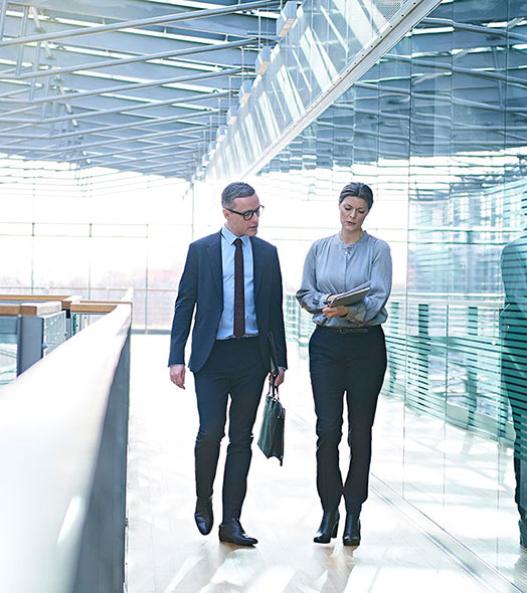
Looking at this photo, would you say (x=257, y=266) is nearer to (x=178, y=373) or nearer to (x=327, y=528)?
(x=178, y=373)

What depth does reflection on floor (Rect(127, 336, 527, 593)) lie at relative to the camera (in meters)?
4.20

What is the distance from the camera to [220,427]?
4852mm

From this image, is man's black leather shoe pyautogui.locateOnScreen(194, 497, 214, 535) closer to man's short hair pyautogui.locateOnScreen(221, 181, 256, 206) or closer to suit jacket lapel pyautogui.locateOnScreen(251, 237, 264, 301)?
suit jacket lapel pyautogui.locateOnScreen(251, 237, 264, 301)

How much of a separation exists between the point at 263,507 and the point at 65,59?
1021 centimetres

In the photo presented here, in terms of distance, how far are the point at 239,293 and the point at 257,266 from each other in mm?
163

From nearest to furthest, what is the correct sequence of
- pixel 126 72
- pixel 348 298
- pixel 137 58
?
pixel 348 298
pixel 137 58
pixel 126 72

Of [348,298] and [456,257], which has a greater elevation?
[456,257]

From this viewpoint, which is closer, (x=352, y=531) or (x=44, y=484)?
(x=44, y=484)

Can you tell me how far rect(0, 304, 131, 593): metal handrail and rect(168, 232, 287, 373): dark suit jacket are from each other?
3.98m

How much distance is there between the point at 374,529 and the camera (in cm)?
531

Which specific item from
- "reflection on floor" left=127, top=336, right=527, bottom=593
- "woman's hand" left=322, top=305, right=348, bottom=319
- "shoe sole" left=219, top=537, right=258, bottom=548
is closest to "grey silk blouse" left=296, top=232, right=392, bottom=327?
"woman's hand" left=322, top=305, right=348, bottom=319

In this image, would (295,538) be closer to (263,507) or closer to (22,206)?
(263,507)

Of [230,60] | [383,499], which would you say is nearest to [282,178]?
[230,60]

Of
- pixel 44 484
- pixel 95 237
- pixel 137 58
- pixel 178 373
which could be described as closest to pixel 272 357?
pixel 178 373
